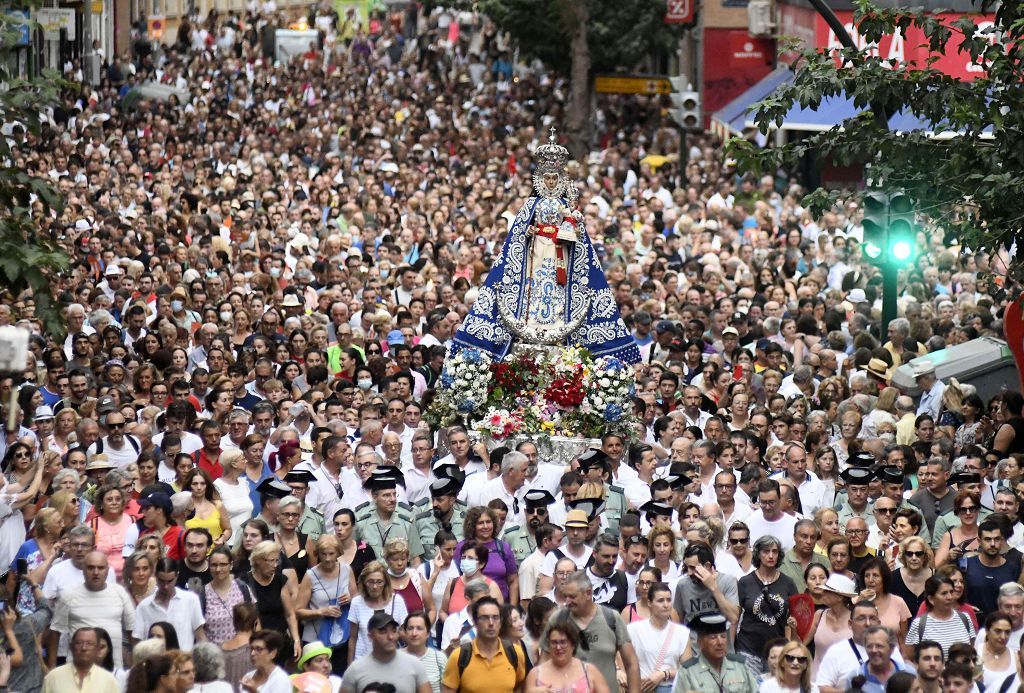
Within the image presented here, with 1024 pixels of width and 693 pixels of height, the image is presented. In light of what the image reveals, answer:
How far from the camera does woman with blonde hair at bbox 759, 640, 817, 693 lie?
11.4 metres

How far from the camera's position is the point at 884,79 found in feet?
57.4

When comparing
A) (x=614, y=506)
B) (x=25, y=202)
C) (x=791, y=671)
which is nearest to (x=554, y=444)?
(x=614, y=506)

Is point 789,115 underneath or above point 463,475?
above

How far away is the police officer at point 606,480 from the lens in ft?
50.2

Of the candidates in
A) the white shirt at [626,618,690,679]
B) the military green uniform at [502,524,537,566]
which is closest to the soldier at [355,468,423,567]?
the military green uniform at [502,524,537,566]

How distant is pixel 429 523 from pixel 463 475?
146 cm

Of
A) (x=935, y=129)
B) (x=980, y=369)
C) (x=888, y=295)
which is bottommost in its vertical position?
(x=980, y=369)

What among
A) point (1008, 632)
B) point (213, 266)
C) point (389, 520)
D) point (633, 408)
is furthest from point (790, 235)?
point (1008, 632)

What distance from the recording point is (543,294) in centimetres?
1875

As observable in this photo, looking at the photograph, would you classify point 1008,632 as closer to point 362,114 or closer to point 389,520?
point 389,520

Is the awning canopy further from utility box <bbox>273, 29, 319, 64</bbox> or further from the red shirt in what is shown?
the red shirt

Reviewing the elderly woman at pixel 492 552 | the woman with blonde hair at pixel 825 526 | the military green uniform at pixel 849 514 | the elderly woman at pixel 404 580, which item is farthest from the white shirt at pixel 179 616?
the military green uniform at pixel 849 514

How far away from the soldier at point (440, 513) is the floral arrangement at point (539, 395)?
3.22 metres

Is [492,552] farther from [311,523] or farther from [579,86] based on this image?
[579,86]
